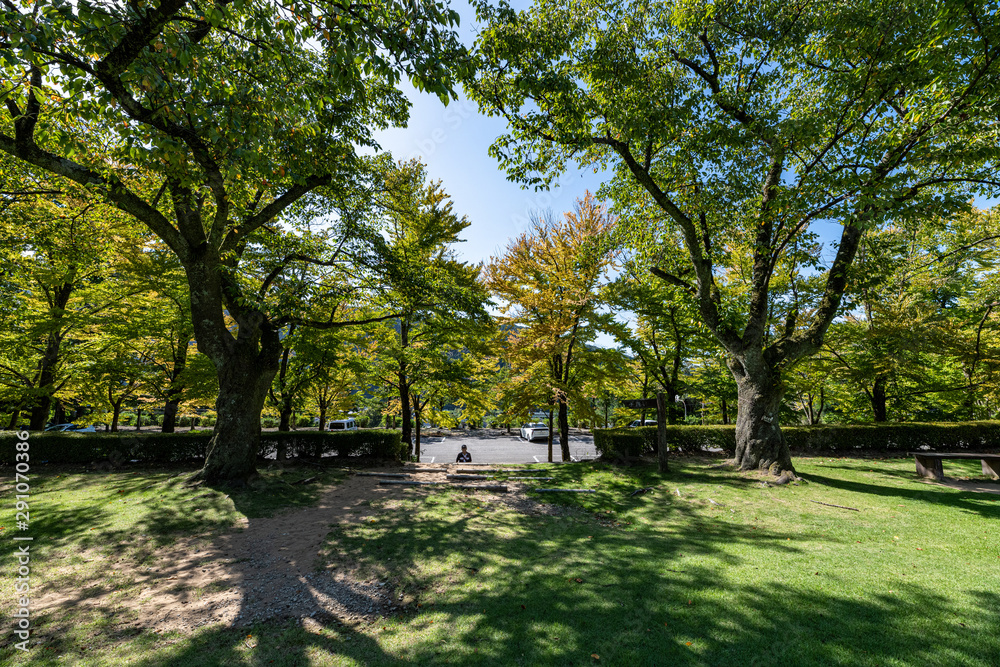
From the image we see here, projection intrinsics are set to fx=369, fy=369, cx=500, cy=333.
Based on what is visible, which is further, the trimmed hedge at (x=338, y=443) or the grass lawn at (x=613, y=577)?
the trimmed hedge at (x=338, y=443)

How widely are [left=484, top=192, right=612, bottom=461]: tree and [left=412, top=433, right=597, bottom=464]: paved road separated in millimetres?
7818

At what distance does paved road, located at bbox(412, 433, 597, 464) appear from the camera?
21422mm

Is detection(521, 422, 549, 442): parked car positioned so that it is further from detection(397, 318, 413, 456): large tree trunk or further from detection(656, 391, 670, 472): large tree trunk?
detection(656, 391, 670, 472): large tree trunk

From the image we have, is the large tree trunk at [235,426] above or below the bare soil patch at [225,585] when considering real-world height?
above

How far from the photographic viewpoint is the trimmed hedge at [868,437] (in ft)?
45.9

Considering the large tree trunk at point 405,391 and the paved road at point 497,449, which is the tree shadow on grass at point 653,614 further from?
the paved road at point 497,449

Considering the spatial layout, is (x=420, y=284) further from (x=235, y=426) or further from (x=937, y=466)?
(x=937, y=466)

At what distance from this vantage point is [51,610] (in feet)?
11.8

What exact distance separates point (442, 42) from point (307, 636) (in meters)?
6.25

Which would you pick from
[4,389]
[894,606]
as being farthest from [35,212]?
[894,606]

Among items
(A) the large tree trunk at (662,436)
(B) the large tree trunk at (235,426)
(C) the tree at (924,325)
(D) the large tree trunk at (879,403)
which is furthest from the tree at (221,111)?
(D) the large tree trunk at (879,403)

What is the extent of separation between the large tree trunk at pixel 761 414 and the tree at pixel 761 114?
1.5 inches

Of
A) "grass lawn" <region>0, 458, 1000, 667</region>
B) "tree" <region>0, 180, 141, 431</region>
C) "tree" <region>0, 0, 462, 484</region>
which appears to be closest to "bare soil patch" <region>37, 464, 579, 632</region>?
"grass lawn" <region>0, 458, 1000, 667</region>

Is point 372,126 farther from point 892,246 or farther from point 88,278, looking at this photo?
point 892,246
